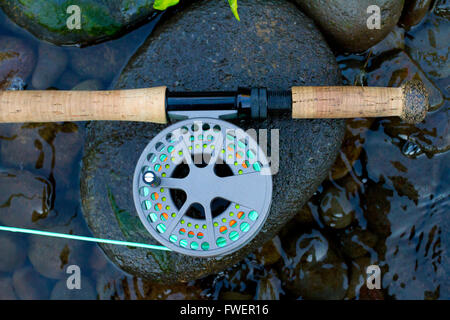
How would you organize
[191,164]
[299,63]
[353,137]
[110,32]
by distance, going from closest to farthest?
[191,164] < [299,63] < [110,32] < [353,137]

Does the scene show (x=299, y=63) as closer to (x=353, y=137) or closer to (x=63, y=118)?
(x=353, y=137)

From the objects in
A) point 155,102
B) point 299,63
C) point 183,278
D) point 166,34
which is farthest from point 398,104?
point 183,278

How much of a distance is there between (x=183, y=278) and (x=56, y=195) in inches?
42.2

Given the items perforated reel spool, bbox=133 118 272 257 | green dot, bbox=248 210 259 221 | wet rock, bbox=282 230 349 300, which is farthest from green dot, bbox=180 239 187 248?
wet rock, bbox=282 230 349 300

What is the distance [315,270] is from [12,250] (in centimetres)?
212

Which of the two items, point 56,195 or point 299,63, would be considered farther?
point 56,195

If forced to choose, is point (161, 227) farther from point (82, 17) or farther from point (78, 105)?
point (82, 17)

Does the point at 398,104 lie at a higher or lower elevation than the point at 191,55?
Result: lower

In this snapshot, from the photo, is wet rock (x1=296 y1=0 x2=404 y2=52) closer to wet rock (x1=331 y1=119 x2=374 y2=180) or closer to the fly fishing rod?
wet rock (x1=331 y1=119 x2=374 y2=180)

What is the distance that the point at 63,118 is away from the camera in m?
2.21

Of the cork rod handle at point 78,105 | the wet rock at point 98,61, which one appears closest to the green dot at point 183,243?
the cork rod handle at point 78,105

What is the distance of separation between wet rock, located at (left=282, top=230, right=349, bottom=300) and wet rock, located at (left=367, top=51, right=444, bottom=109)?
1154 mm

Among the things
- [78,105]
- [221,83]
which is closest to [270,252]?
[221,83]

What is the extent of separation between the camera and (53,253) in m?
2.87
